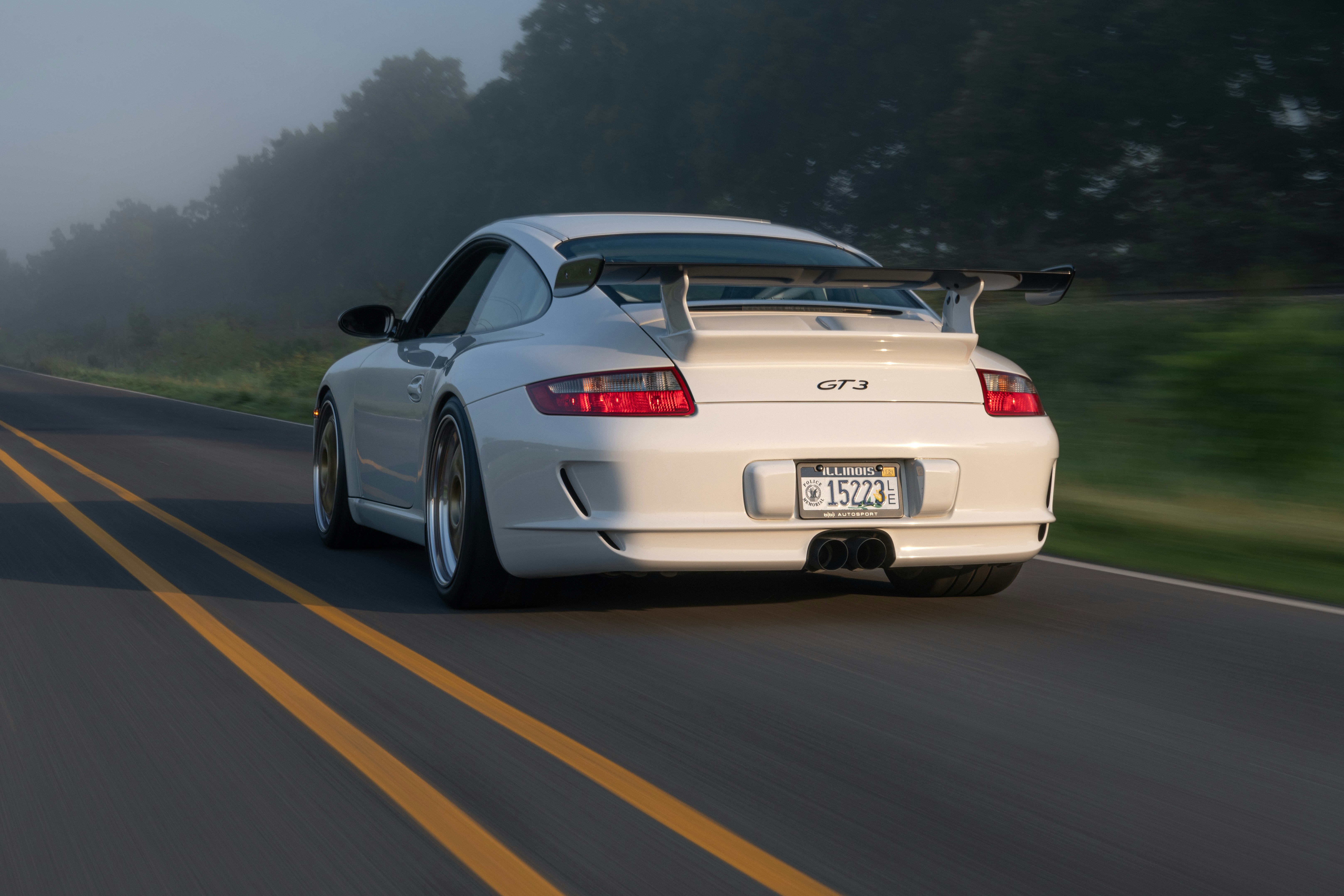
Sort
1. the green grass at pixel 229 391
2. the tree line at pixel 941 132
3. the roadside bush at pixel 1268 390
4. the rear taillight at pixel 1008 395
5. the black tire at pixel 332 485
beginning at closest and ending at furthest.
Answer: the rear taillight at pixel 1008 395, the black tire at pixel 332 485, the roadside bush at pixel 1268 390, the green grass at pixel 229 391, the tree line at pixel 941 132

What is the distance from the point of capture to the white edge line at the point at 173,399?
69.2 ft

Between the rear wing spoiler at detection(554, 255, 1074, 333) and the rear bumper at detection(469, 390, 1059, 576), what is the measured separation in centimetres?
37

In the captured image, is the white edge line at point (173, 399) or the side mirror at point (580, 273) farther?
the white edge line at point (173, 399)

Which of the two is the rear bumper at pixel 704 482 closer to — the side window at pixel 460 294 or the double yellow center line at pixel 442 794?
the double yellow center line at pixel 442 794

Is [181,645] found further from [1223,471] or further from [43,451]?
[43,451]

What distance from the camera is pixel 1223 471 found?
1109 centimetres

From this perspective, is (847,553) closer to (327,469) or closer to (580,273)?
(580,273)

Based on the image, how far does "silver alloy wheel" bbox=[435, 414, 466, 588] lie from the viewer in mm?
5723

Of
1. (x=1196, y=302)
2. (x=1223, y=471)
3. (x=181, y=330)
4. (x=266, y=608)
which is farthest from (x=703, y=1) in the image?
(x=266, y=608)

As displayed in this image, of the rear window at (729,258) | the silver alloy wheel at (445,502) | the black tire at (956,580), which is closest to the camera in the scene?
the rear window at (729,258)

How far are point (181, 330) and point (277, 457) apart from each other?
3083 inches

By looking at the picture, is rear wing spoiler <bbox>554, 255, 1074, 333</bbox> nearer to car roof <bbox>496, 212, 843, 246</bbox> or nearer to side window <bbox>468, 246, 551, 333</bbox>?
side window <bbox>468, 246, 551, 333</bbox>

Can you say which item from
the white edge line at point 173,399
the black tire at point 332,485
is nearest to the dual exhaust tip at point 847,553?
the black tire at point 332,485

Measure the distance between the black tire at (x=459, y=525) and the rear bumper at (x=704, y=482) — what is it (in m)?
0.14
